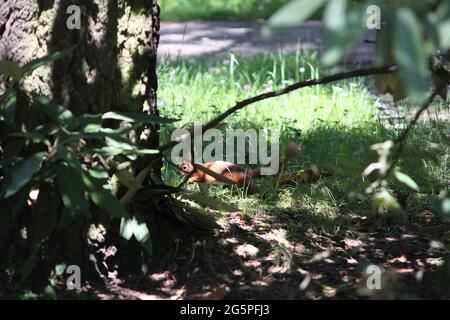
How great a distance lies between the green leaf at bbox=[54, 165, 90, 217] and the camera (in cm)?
240

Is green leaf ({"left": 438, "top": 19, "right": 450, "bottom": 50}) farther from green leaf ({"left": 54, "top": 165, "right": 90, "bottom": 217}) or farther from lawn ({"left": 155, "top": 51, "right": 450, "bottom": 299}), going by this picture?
green leaf ({"left": 54, "top": 165, "right": 90, "bottom": 217})

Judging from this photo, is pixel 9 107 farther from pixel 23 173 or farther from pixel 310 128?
pixel 310 128

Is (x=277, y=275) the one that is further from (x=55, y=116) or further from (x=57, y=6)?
(x=57, y=6)

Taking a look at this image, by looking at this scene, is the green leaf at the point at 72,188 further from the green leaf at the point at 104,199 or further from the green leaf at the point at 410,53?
the green leaf at the point at 410,53

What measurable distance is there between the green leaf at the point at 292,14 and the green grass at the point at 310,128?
108cm

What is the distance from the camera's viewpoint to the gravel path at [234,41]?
7.96 m

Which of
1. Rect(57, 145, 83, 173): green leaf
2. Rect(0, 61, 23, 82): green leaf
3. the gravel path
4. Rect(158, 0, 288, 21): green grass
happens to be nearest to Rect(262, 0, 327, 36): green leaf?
Rect(57, 145, 83, 173): green leaf

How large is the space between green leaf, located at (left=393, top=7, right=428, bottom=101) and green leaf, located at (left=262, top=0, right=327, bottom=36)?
172 millimetres

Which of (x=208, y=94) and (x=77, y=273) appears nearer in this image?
(x=77, y=273)

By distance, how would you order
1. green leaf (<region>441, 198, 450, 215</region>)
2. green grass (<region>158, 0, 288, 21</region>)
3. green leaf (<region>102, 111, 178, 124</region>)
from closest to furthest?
green leaf (<region>441, 198, 450, 215</region>), green leaf (<region>102, 111, 178, 124</region>), green grass (<region>158, 0, 288, 21</region>)

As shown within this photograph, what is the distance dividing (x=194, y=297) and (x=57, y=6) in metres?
1.14

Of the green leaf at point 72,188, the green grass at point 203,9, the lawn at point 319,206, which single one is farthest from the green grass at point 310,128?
the green grass at point 203,9

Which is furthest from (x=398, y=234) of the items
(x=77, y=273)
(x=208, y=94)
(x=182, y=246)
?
(x=208, y=94)
